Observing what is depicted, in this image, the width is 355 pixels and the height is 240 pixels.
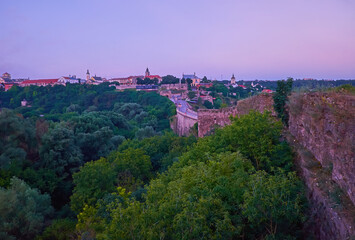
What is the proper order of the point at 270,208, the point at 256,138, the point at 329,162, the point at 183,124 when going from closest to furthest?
the point at 270,208 → the point at 329,162 → the point at 256,138 → the point at 183,124

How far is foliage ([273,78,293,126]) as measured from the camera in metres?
11.3

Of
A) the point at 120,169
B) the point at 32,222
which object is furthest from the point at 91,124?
the point at 32,222

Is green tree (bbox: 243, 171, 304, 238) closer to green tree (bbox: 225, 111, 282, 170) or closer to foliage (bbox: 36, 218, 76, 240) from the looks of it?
green tree (bbox: 225, 111, 282, 170)

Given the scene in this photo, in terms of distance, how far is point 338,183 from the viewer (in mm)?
6273

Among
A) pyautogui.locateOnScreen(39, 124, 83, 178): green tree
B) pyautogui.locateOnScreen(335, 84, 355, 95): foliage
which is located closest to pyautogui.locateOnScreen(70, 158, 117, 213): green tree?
pyautogui.locateOnScreen(39, 124, 83, 178): green tree

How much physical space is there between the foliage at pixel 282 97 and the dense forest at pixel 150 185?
0.56m

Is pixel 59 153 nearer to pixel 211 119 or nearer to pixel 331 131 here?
pixel 211 119

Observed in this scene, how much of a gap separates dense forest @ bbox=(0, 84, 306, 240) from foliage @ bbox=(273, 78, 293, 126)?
0.56m

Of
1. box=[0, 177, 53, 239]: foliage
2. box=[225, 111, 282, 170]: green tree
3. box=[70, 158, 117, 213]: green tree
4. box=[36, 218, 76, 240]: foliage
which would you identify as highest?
box=[225, 111, 282, 170]: green tree

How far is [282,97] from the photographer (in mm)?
11438

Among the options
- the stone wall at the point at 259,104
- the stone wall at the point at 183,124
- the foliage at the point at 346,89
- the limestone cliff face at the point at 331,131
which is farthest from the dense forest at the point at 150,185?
the stone wall at the point at 183,124

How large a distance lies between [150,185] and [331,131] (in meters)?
5.52

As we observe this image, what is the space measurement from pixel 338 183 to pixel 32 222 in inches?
542

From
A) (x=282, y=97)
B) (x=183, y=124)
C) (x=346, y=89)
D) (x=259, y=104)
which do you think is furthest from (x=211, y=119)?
(x=183, y=124)
